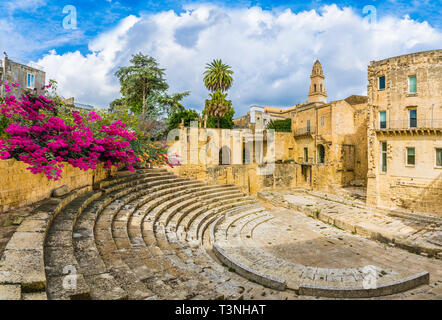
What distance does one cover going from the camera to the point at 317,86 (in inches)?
1674

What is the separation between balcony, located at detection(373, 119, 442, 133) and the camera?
16.3 m

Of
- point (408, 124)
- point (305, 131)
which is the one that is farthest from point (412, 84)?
point (305, 131)

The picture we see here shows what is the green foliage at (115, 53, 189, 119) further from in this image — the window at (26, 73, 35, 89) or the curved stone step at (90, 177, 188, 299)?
the curved stone step at (90, 177, 188, 299)

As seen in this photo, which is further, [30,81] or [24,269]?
[30,81]

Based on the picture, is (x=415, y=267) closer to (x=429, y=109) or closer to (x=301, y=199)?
(x=301, y=199)

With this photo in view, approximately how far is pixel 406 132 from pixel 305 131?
1203 centimetres

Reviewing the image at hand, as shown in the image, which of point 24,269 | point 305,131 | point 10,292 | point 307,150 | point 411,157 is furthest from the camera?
point 305,131

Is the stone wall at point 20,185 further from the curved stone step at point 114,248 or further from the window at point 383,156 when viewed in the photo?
the window at point 383,156

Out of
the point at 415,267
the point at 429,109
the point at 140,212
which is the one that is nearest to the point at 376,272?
the point at 415,267

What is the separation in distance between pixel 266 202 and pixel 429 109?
13.3 meters

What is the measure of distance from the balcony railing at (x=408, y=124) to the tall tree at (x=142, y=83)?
2293cm

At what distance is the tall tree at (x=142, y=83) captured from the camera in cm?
2733

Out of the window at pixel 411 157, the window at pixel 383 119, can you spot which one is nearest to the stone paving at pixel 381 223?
the window at pixel 411 157

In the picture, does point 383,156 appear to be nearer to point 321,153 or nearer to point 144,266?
point 321,153
